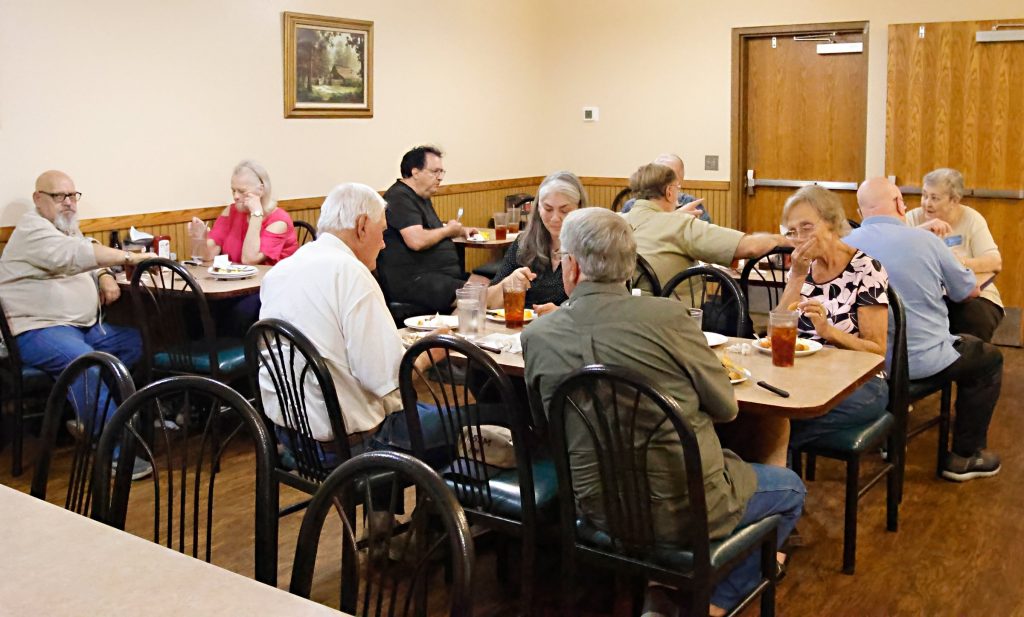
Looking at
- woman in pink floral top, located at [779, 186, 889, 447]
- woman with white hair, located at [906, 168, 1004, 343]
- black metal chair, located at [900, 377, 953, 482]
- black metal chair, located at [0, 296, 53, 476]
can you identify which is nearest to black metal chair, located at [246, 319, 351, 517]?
woman in pink floral top, located at [779, 186, 889, 447]

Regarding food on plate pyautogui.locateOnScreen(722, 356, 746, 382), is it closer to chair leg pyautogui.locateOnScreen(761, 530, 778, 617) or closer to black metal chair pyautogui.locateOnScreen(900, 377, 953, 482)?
chair leg pyautogui.locateOnScreen(761, 530, 778, 617)

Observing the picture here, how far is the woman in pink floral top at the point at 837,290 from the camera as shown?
3305mm

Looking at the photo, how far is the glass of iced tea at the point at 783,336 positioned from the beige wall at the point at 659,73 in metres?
4.62

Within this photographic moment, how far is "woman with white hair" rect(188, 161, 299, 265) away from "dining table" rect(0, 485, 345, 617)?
3.82 meters

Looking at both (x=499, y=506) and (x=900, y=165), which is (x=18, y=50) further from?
(x=900, y=165)

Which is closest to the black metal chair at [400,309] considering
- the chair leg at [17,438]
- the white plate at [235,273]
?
the white plate at [235,273]

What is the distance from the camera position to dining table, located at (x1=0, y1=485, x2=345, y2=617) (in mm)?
1379

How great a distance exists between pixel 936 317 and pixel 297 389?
2232mm

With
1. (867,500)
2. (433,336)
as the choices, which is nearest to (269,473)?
(433,336)

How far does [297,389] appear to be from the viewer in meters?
2.96

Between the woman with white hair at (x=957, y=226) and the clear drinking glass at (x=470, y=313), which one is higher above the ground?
the woman with white hair at (x=957, y=226)

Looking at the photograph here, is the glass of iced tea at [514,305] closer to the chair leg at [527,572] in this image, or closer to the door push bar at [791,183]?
the chair leg at [527,572]

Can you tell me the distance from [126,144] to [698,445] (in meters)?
4.02

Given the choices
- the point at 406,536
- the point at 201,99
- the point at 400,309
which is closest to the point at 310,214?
the point at 201,99
